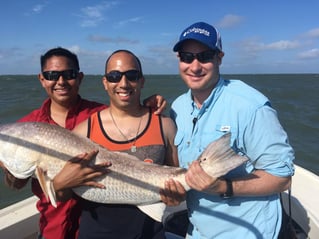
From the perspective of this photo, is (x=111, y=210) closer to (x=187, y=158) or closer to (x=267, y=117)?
(x=187, y=158)

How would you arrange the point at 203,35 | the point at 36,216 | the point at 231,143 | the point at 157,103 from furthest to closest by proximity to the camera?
the point at 36,216, the point at 157,103, the point at 203,35, the point at 231,143

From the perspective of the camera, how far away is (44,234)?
11.4 feet

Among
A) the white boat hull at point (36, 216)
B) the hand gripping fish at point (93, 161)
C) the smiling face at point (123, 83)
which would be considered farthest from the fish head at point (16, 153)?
the white boat hull at point (36, 216)

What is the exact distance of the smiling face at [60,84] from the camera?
3418 mm

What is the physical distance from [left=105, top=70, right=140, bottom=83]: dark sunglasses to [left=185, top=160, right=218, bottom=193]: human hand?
1011 millimetres

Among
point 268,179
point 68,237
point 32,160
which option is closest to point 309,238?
point 268,179

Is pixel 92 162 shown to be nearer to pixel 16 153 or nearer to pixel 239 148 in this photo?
pixel 16 153

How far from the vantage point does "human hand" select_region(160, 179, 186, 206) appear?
9.73 feet

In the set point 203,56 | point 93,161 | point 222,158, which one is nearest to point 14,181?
point 93,161

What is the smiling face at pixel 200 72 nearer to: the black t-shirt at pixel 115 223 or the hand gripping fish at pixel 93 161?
the hand gripping fish at pixel 93 161

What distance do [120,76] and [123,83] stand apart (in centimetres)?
7

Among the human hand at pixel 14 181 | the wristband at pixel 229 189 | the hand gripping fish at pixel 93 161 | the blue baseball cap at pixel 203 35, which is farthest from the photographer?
the human hand at pixel 14 181

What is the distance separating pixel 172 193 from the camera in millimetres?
3018

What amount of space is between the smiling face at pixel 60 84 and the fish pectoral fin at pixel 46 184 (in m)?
0.77
